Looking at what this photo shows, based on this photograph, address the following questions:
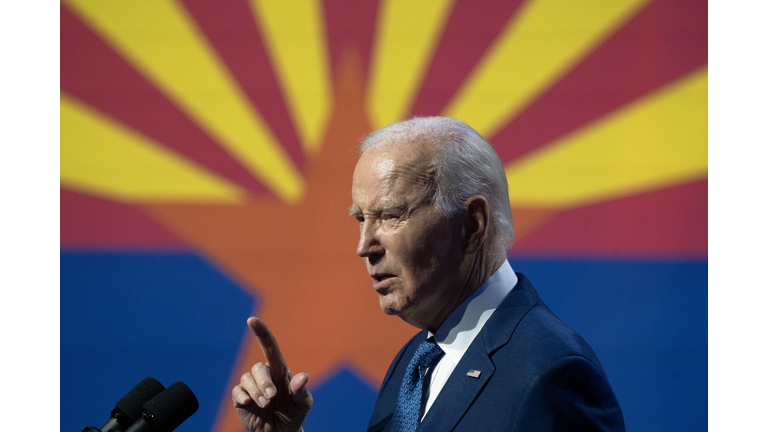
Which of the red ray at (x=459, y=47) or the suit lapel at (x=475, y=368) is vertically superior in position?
the red ray at (x=459, y=47)

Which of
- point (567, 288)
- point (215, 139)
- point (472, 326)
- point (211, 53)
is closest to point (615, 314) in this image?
point (567, 288)

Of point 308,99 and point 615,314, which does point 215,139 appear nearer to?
point 308,99

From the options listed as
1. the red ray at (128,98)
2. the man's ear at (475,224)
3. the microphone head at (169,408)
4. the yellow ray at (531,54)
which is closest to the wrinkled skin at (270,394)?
the microphone head at (169,408)

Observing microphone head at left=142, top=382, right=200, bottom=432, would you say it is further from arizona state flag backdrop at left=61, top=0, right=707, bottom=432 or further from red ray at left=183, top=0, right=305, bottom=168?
red ray at left=183, top=0, right=305, bottom=168

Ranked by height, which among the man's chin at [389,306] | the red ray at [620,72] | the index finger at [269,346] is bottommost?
the index finger at [269,346]

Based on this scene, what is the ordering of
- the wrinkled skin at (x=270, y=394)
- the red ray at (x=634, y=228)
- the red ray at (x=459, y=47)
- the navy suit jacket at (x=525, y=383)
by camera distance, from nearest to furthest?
the navy suit jacket at (x=525, y=383), the wrinkled skin at (x=270, y=394), the red ray at (x=634, y=228), the red ray at (x=459, y=47)

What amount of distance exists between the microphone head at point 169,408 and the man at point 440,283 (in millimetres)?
141

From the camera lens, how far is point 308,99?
91.4 inches

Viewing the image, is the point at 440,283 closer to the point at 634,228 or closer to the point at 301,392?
the point at 301,392

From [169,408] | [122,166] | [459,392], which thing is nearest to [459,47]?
[122,166]

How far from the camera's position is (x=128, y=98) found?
93.4 inches

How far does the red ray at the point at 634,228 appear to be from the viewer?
2.18 meters

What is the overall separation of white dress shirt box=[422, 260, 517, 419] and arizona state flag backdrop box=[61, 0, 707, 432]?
3.15 feet

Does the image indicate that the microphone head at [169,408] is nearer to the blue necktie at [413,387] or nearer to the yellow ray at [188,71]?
the blue necktie at [413,387]
